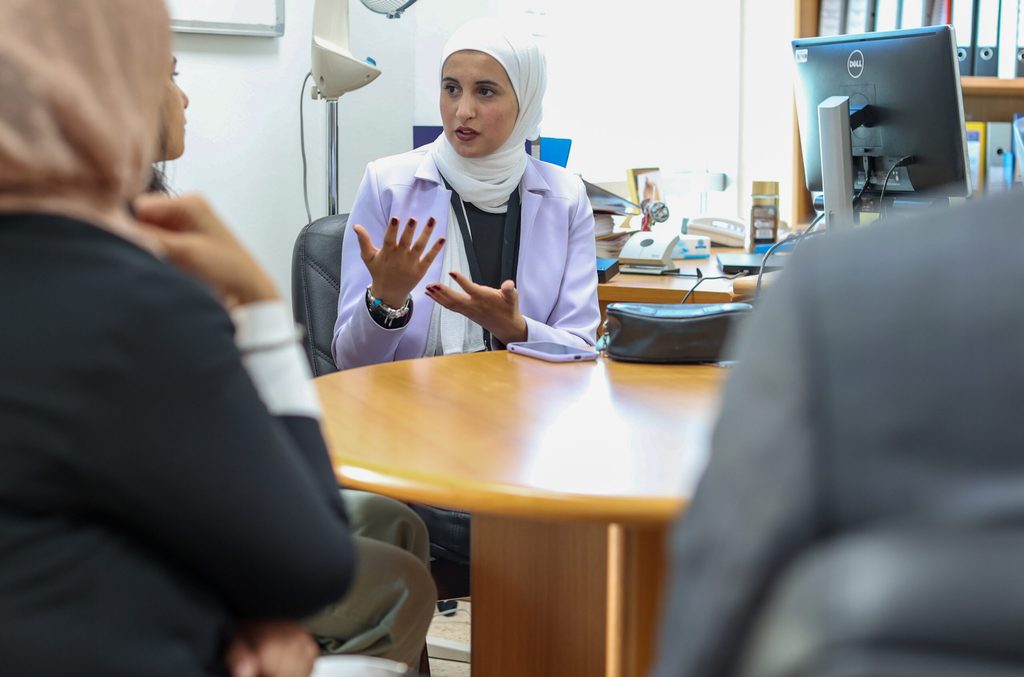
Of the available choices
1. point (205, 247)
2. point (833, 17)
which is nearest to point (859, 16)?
point (833, 17)

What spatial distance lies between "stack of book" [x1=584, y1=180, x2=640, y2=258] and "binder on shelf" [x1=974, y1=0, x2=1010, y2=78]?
115 centimetres

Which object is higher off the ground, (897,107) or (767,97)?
(767,97)

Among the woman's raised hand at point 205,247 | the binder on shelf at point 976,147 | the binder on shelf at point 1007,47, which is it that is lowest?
the woman's raised hand at point 205,247

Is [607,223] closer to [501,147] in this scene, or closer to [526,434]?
[501,147]

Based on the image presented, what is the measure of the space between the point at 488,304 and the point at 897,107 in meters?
1.06

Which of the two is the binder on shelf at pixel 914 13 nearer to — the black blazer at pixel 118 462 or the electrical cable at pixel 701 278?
the electrical cable at pixel 701 278

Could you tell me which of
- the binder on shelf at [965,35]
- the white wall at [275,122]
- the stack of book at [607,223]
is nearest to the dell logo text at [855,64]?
the stack of book at [607,223]

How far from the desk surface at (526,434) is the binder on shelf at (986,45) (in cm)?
219

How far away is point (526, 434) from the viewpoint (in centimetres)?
126

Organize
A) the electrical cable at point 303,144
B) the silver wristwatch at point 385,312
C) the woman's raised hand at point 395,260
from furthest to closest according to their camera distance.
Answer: the electrical cable at point 303,144, the silver wristwatch at point 385,312, the woman's raised hand at point 395,260

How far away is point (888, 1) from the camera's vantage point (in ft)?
11.3

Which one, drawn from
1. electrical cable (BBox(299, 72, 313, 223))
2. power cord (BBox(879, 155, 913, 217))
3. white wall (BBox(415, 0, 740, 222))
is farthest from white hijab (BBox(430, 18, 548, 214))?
white wall (BBox(415, 0, 740, 222))

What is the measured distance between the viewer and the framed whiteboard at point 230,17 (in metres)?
3.12

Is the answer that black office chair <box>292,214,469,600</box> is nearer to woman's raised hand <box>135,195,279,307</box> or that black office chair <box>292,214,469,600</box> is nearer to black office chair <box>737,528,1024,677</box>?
woman's raised hand <box>135,195,279,307</box>
